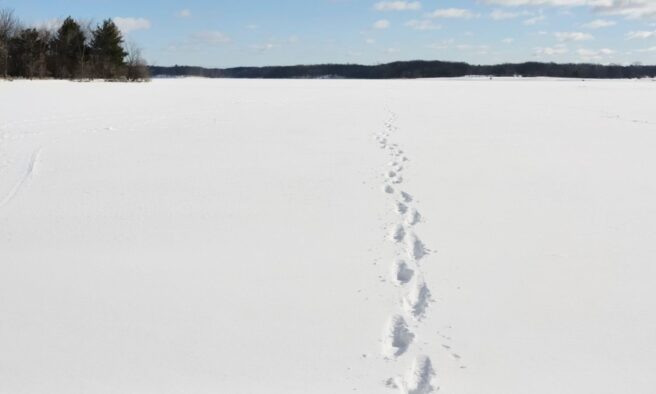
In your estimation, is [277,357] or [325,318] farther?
[325,318]

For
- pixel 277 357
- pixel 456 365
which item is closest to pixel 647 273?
pixel 456 365

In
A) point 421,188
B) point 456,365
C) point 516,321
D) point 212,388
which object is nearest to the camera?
point 212,388

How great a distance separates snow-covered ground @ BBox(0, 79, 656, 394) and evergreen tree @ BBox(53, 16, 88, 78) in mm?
48341

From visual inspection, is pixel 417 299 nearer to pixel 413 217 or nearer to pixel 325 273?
pixel 325 273

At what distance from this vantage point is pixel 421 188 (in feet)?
23.1

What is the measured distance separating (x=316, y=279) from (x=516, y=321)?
1.41 meters

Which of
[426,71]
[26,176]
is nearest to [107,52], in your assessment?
[26,176]

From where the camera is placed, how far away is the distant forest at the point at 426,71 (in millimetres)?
100312

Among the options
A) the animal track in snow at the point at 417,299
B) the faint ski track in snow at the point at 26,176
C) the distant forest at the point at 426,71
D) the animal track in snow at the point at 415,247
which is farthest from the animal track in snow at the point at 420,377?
the distant forest at the point at 426,71

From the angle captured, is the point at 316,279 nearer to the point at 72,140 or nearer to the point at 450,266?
the point at 450,266

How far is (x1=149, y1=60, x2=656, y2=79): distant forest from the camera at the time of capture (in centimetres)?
10031

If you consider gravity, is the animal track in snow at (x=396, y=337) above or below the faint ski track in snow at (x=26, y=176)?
below

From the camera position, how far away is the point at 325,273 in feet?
14.1

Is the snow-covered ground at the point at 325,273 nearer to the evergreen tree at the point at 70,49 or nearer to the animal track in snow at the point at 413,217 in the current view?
the animal track in snow at the point at 413,217
